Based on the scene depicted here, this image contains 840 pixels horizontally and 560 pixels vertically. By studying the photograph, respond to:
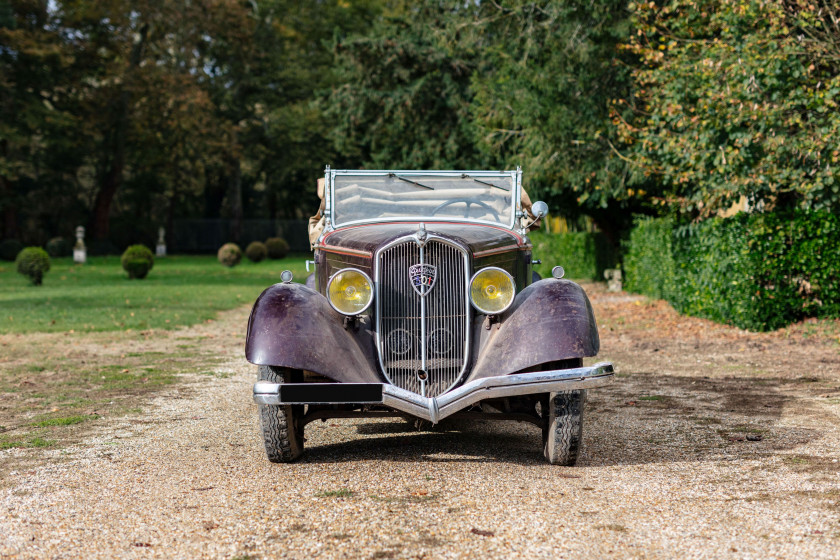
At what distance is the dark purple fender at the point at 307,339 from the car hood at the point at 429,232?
0.54 metres

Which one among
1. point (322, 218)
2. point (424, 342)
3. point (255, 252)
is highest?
point (322, 218)

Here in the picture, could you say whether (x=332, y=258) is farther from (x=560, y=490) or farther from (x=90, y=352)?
(x=90, y=352)

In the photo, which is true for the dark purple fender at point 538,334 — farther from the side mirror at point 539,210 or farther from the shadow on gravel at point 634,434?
the side mirror at point 539,210

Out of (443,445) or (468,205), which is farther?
(468,205)

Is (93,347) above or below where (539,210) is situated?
below

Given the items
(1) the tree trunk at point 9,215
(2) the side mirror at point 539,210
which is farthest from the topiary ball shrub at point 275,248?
(2) the side mirror at point 539,210

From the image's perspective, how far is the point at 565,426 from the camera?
5.22 meters

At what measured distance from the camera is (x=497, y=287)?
18.3 ft

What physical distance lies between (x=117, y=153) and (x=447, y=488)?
136ft

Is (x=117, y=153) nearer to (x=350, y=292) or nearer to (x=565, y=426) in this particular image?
(x=350, y=292)

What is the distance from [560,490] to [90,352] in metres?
8.01

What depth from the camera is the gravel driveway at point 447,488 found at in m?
3.84

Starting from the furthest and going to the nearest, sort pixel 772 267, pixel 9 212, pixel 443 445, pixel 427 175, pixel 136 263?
pixel 9 212, pixel 136 263, pixel 772 267, pixel 427 175, pixel 443 445

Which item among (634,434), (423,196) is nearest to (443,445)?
(634,434)
